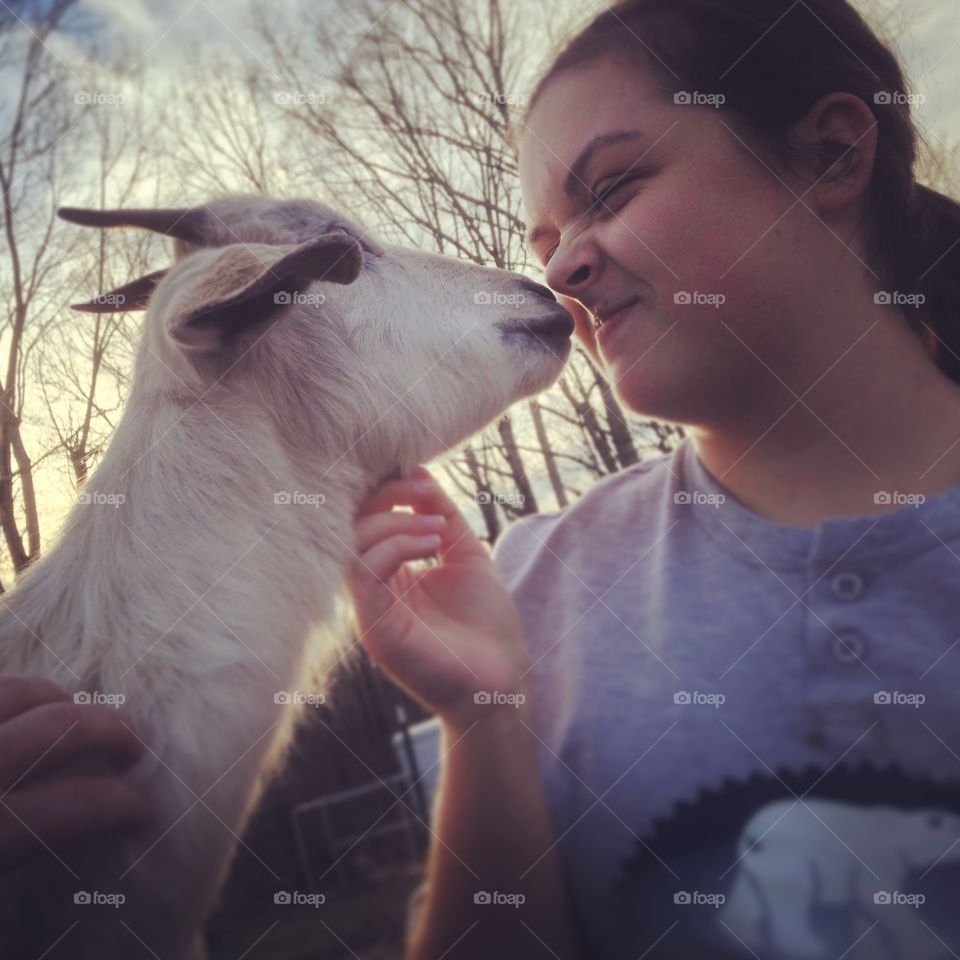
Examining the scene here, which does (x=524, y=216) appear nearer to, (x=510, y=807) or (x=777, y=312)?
(x=777, y=312)

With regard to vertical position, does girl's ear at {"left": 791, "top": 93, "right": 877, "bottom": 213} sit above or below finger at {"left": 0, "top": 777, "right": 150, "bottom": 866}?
above

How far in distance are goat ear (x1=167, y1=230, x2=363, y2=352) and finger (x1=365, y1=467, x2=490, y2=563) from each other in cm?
34

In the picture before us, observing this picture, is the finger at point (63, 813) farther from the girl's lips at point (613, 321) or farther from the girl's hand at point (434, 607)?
the girl's lips at point (613, 321)

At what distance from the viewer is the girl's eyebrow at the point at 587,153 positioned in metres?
1.02

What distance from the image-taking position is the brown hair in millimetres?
1045

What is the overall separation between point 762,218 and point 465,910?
1101 millimetres

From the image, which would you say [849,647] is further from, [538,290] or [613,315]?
[538,290]

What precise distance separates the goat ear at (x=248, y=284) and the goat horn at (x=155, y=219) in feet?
0.59

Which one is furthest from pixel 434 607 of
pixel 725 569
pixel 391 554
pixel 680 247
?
pixel 680 247

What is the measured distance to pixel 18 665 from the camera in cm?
93

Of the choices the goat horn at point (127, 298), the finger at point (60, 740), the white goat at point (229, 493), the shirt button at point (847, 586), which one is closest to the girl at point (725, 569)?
the shirt button at point (847, 586)

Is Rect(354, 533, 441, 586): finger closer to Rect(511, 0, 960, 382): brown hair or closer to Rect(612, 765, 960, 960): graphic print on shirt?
Rect(612, 765, 960, 960): graphic print on shirt

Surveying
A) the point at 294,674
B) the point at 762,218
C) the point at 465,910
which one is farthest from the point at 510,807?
the point at 762,218

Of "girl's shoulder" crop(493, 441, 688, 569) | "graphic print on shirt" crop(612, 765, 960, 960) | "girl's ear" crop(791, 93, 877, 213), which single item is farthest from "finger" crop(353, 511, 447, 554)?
"girl's ear" crop(791, 93, 877, 213)
